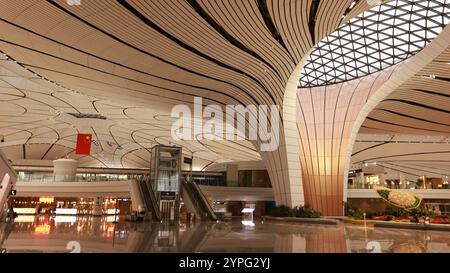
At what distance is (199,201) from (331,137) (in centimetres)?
1049

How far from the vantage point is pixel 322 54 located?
2583cm

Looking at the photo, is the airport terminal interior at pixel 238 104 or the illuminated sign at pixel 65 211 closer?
the airport terminal interior at pixel 238 104

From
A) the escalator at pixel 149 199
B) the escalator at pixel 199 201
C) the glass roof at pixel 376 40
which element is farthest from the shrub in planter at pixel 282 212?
the glass roof at pixel 376 40

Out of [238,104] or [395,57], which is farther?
[238,104]

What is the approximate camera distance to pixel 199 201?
26.9 m

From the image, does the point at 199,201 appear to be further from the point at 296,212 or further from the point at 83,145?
the point at 83,145

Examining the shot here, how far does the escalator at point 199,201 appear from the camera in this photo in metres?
25.2

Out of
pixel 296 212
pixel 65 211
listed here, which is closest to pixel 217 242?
pixel 296 212

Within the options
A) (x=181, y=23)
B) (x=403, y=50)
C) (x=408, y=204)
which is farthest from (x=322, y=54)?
(x=181, y=23)

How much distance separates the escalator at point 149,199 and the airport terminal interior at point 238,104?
0.39 feet

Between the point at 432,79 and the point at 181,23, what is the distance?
586 inches

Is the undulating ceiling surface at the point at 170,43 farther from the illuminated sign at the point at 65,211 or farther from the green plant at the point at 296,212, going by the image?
the illuminated sign at the point at 65,211

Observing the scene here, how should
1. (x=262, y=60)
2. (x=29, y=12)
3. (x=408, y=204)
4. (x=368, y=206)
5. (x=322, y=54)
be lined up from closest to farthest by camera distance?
(x=29, y=12) → (x=262, y=60) → (x=408, y=204) → (x=322, y=54) → (x=368, y=206)

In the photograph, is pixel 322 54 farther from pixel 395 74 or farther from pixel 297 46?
pixel 297 46
